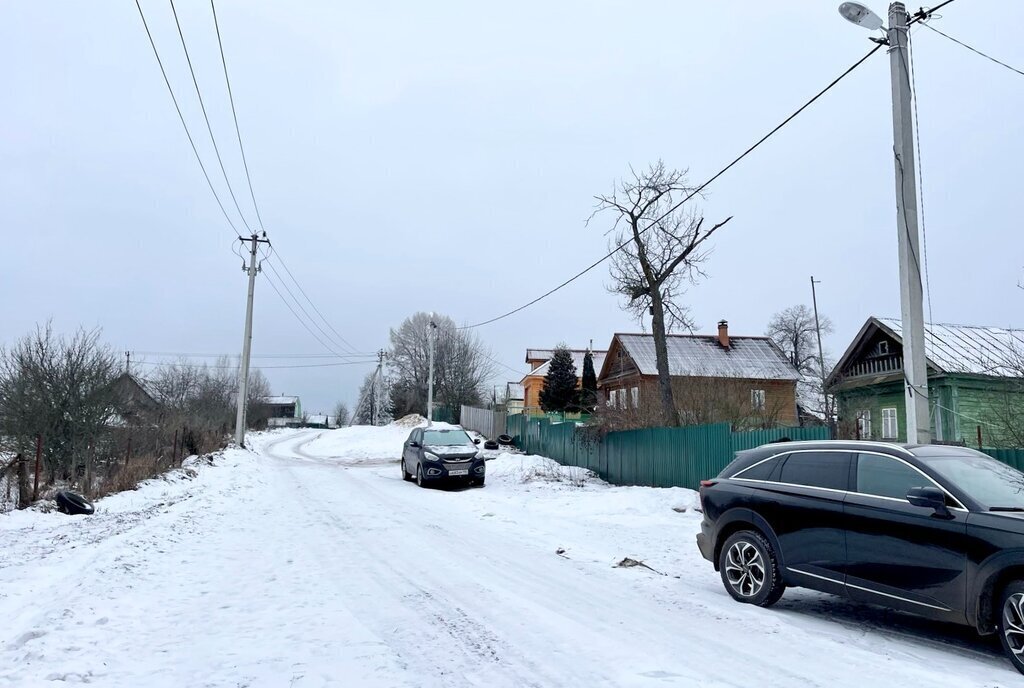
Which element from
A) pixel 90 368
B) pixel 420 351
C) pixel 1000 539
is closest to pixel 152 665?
pixel 1000 539

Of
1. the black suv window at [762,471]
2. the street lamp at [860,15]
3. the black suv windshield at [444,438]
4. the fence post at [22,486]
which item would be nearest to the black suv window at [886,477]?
the black suv window at [762,471]

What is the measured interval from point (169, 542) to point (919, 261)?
10.7 meters

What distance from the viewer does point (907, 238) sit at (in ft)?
31.0

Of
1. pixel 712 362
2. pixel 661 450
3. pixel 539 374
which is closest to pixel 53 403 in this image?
pixel 661 450

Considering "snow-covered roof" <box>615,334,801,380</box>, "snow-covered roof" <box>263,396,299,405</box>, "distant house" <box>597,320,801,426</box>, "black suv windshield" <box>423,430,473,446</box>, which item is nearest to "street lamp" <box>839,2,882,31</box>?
"black suv windshield" <box>423,430,473,446</box>

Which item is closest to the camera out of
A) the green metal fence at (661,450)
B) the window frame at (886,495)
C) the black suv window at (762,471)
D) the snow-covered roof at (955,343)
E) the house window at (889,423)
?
the window frame at (886,495)

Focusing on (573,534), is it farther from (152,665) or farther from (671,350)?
(671,350)

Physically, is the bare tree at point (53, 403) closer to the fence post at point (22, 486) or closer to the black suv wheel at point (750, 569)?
the fence post at point (22, 486)

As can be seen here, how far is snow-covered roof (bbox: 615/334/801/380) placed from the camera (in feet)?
146

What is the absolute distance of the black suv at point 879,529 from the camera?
526 cm

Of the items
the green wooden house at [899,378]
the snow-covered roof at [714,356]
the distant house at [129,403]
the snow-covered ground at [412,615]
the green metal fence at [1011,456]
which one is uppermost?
the snow-covered roof at [714,356]

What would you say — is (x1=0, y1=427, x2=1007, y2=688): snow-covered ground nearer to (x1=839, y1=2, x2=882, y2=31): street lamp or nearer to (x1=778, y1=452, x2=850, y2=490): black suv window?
(x1=778, y1=452, x2=850, y2=490): black suv window

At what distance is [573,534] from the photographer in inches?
468

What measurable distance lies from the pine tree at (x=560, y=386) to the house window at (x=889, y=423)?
2318 cm
